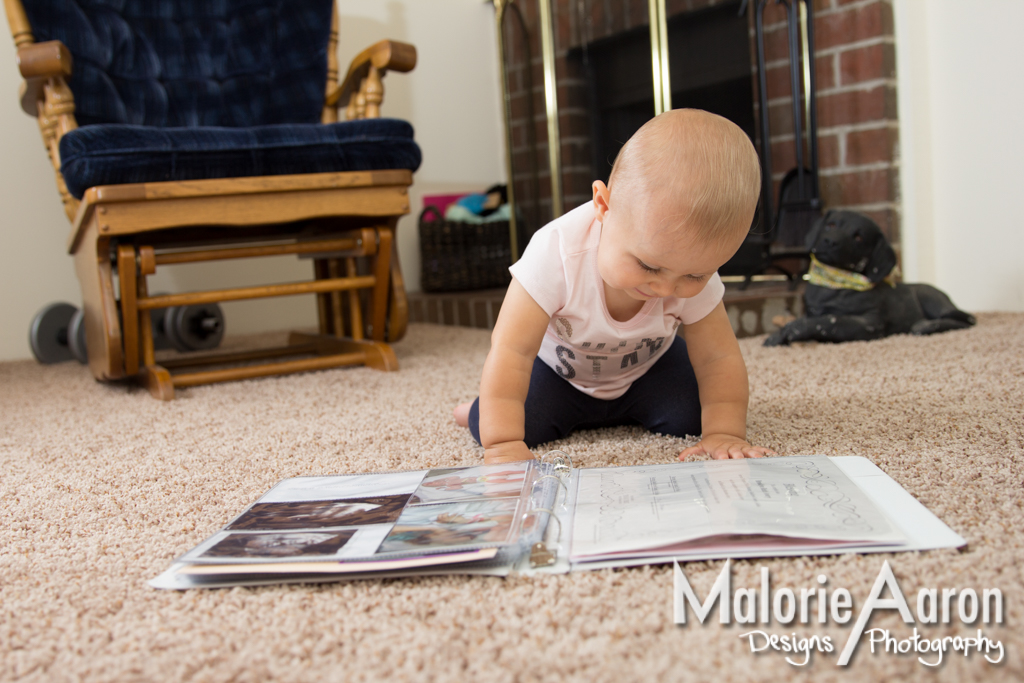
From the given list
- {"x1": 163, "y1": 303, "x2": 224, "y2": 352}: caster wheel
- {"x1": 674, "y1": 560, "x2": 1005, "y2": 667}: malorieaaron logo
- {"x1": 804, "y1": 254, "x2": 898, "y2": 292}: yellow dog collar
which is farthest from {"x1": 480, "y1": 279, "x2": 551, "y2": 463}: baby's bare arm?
{"x1": 163, "y1": 303, "x2": 224, "y2": 352}: caster wheel

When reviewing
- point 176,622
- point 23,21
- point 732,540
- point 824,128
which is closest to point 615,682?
point 732,540

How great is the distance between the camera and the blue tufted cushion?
3.97 feet

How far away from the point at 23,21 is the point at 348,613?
1.45 meters

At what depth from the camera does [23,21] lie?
142 cm

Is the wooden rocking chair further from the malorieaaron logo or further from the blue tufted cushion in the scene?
the malorieaaron logo

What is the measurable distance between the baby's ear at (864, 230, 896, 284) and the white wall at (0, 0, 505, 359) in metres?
1.44

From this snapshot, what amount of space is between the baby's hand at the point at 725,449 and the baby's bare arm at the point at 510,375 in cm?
16

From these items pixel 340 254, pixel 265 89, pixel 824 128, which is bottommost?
pixel 340 254

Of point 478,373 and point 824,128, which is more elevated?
point 824,128

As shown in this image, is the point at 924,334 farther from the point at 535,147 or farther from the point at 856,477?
the point at 535,147

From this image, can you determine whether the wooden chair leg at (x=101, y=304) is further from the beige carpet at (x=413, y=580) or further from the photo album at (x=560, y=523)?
the photo album at (x=560, y=523)

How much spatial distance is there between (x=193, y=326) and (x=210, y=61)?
1.94ft

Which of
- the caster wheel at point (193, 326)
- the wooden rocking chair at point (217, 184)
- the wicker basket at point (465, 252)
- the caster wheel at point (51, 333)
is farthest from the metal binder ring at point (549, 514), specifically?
the wicker basket at point (465, 252)

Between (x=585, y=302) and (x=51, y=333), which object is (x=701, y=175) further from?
(x=51, y=333)
